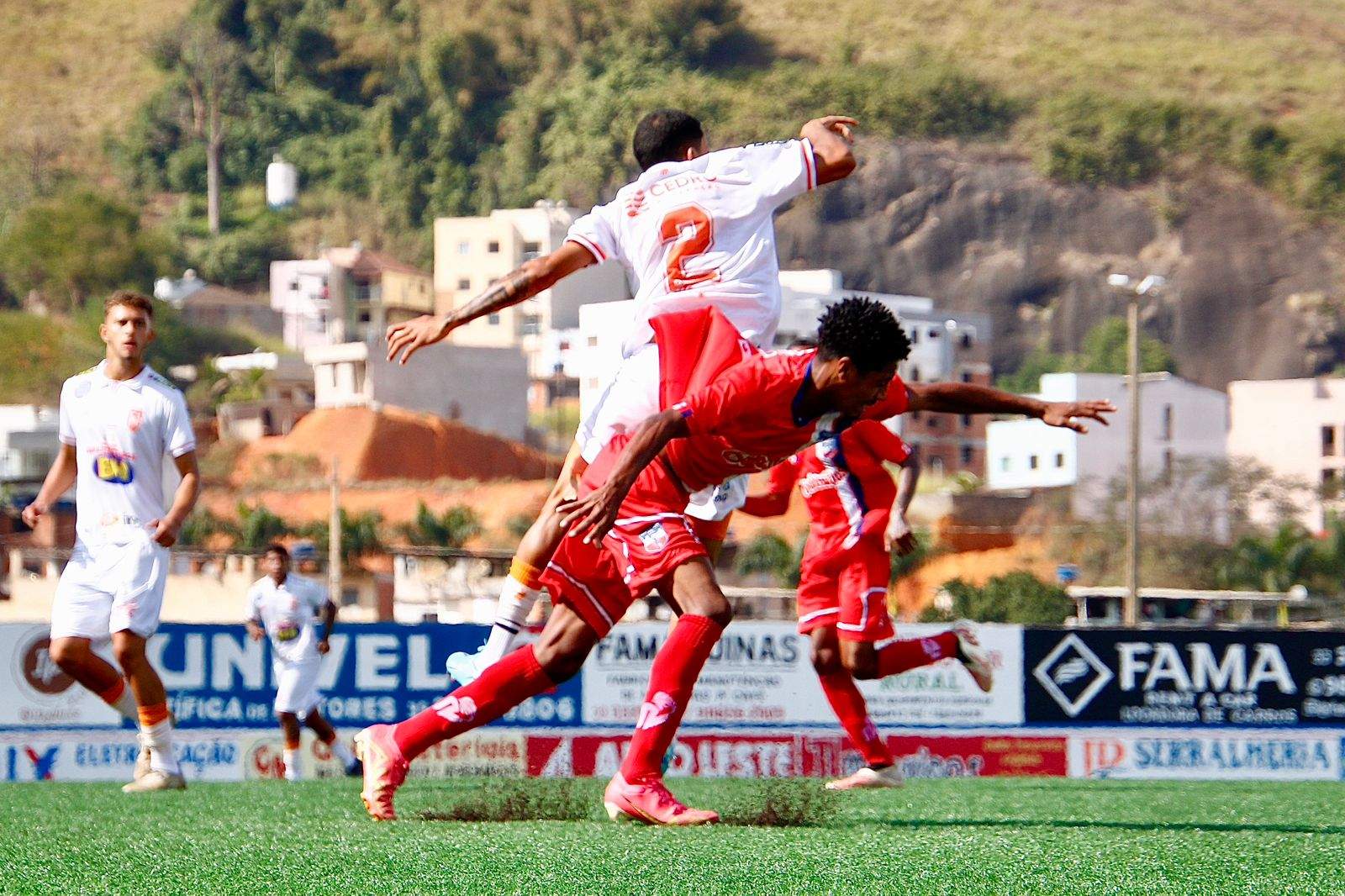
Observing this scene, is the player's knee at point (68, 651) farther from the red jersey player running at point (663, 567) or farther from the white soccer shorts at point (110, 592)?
the red jersey player running at point (663, 567)

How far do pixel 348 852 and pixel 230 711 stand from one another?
9.57 metres

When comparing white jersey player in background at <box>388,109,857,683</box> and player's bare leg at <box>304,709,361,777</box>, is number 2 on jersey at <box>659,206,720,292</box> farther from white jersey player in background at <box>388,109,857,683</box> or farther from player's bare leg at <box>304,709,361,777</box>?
player's bare leg at <box>304,709,361,777</box>

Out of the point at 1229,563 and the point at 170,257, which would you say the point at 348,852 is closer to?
the point at 1229,563

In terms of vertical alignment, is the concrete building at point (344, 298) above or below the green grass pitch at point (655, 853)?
above

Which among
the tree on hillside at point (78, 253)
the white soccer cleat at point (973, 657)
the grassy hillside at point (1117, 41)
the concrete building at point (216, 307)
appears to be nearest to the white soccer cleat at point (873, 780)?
the white soccer cleat at point (973, 657)

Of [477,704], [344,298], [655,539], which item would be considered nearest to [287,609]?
[477,704]

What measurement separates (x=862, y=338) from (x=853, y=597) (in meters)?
4.09

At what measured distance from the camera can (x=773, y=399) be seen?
6.16 m

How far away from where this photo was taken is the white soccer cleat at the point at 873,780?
9.60m

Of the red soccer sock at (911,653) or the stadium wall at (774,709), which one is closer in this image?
the red soccer sock at (911,653)

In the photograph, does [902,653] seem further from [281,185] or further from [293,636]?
[281,185]

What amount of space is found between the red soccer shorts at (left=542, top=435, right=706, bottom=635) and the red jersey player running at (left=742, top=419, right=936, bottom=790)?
328 centimetres

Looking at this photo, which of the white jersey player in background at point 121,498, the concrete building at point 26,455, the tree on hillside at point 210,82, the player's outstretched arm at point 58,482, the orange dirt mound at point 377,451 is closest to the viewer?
the white jersey player in background at point 121,498

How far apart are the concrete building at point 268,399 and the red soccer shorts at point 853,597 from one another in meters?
88.7
